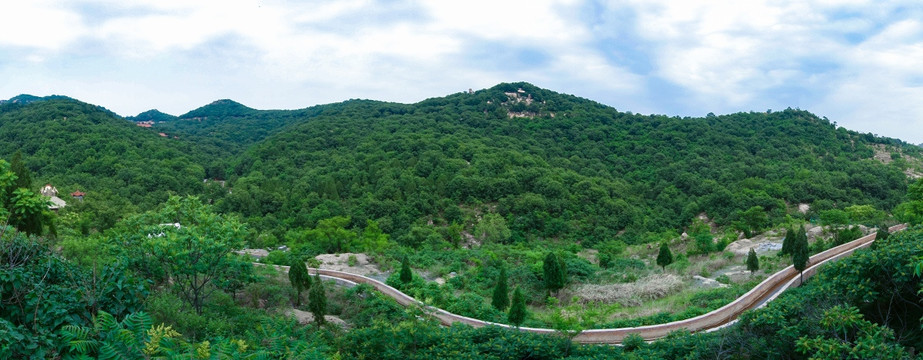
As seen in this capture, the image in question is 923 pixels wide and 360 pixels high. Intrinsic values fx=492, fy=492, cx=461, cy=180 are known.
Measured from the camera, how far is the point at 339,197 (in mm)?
48812

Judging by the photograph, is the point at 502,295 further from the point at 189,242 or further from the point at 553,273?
the point at 189,242

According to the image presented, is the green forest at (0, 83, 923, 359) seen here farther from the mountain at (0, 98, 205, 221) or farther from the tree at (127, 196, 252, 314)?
the mountain at (0, 98, 205, 221)

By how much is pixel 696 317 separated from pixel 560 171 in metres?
40.6

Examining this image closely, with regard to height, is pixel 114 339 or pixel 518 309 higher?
pixel 114 339

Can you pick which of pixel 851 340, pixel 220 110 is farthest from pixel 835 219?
pixel 220 110

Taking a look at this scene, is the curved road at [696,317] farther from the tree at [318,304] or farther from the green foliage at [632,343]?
the tree at [318,304]

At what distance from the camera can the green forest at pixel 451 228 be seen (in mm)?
6664

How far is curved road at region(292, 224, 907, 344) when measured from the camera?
42.3 ft

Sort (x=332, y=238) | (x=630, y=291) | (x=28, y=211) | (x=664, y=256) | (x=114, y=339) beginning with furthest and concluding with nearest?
(x=332, y=238), (x=664, y=256), (x=630, y=291), (x=28, y=211), (x=114, y=339)

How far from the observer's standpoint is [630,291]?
60.4 feet

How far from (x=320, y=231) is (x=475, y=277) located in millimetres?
13041

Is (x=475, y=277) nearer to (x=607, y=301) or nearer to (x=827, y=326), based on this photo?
(x=607, y=301)

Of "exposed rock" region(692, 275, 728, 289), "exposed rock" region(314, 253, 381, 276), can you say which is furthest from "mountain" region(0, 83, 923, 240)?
"exposed rock" region(692, 275, 728, 289)

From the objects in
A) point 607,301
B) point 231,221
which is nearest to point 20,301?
point 231,221
